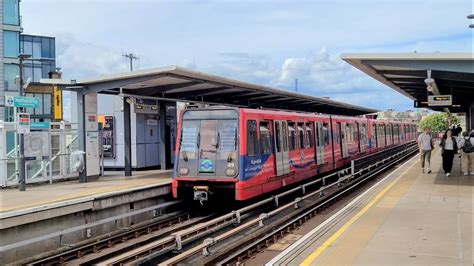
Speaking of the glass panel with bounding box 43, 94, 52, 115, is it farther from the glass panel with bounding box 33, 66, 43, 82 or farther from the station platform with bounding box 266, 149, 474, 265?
the station platform with bounding box 266, 149, 474, 265

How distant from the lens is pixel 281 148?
47.4ft

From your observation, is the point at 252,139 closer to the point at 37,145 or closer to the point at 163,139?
the point at 37,145

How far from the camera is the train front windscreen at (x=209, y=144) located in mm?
12484

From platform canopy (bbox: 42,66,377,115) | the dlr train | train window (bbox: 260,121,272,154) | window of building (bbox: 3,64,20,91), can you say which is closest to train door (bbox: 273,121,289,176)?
the dlr train

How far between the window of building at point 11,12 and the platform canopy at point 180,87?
3132 centimetres

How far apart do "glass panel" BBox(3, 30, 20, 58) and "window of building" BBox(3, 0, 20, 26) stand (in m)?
1.03

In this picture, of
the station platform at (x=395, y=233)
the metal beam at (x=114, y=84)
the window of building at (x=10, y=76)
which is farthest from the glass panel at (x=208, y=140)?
the window of building at (x=10, y=76)

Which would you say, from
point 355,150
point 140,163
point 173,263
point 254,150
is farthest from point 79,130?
point 355,150

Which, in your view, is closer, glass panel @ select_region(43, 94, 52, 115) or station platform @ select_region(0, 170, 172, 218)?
station platform @ select_region(0, 170, 172, 218)

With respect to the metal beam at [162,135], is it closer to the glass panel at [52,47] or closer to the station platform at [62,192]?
the station platform at [62,192]

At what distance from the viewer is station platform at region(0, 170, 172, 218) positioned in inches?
408

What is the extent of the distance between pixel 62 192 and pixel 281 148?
5.93 m

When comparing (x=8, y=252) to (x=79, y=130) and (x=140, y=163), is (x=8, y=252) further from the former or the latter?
(x=140, y=163)

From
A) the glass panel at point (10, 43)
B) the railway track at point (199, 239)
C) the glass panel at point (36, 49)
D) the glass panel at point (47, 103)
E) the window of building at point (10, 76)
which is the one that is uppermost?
the glass panel at point (36, 49)
